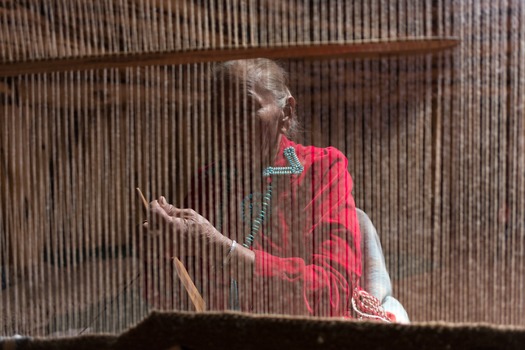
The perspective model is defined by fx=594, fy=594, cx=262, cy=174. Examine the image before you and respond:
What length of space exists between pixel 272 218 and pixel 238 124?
0.48ft

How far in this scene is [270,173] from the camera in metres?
0.88

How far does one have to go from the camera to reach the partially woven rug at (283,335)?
0.83 metres

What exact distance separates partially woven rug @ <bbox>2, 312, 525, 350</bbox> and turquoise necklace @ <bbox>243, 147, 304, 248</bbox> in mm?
118

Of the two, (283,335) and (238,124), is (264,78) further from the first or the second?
(283,335)

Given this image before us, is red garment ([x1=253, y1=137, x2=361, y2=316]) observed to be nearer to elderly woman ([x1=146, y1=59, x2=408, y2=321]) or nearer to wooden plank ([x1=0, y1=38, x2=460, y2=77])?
elderly woman ([x1=146, y1=59, x2=408, y2=321])

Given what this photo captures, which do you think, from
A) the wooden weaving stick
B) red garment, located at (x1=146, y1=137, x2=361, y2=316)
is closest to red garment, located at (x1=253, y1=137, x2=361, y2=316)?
red garment, located at (x1=146, y1=137, x2=361, y2=316)

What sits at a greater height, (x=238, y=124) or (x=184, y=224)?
(x=238, y=124)

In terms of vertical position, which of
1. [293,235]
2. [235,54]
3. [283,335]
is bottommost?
[283,335]

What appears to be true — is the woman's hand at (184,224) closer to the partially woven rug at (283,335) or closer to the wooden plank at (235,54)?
the partially woven rug at (283,335)

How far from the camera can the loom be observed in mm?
829

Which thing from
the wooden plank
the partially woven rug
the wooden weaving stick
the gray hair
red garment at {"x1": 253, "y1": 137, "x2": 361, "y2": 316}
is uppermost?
the wooden plank

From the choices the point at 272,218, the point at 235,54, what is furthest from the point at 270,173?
the point at 235,54

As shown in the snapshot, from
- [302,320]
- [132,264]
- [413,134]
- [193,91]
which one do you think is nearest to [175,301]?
[132,264]

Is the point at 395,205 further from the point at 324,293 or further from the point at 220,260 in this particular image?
the point at 220,260
